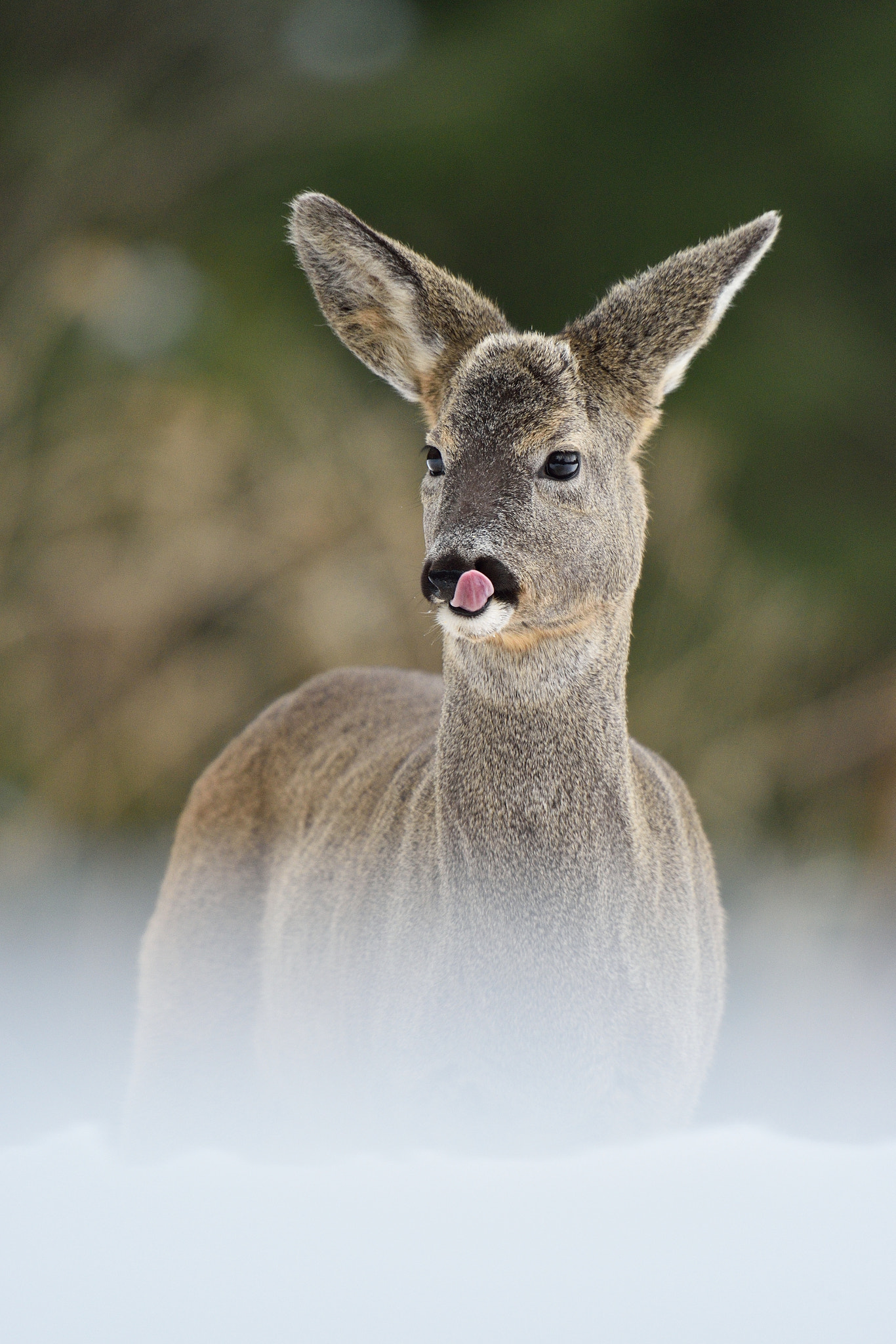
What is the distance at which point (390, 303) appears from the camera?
112 inches

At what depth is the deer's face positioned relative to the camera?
92.7 inches

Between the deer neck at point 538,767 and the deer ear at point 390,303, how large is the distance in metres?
0.58

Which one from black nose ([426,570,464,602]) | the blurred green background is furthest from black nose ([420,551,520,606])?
the blurred green background

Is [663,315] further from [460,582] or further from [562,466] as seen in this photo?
[460,582]

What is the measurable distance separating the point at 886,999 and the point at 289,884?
3369 millimetres

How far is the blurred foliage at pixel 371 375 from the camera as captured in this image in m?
6.41

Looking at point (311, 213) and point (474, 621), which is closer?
point (474, 621)

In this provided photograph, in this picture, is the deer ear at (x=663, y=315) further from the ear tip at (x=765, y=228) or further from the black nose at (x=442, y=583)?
the black nose at (x=442, y=583)

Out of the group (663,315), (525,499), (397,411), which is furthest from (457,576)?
(397,411)

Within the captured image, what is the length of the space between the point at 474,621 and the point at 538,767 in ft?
1.24

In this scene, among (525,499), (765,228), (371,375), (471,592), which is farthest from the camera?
(371,375)

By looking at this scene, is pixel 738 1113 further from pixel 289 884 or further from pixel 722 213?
pixel 722 213

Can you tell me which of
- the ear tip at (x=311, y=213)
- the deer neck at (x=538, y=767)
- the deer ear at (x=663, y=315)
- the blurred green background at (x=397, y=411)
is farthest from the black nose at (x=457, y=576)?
the blurred green background at (x=397, y=411)

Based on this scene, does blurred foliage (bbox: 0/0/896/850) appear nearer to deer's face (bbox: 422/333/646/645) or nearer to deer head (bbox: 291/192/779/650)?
deer head (bbox: 291/192/779/650)
